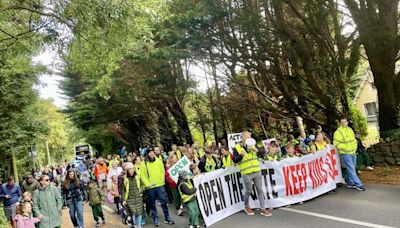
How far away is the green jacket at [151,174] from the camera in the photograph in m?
10.1

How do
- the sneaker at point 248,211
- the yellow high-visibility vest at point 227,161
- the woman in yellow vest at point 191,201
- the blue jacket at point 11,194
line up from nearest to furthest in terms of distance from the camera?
the woman in yellow vest at point 191,201, the sneaker at point 248,211, the yellow high-visibility vest at point 227,161, the blue jacket at point 11,194

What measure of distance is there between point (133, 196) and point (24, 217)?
240 centimetres

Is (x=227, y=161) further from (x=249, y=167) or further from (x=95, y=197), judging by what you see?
(x=95, y=197)

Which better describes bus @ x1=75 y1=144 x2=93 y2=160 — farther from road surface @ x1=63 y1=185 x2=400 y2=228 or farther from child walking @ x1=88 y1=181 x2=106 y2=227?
road surface @ x1=63 y1=185 x2=400 y2=228

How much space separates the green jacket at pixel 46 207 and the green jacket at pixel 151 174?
2.16m

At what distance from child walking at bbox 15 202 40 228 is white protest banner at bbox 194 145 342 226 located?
3.48 metres

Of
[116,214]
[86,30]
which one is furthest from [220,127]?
[86,30]

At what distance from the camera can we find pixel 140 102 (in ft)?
87.5

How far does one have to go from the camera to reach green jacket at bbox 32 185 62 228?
8.48 meters

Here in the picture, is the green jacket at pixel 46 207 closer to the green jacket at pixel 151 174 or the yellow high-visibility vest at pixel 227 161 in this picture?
the green jacket at pixel 151 174

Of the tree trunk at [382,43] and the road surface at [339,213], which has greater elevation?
the tree trunk at [382,43]

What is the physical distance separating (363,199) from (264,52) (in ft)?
25.0

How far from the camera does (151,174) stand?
1012 cm

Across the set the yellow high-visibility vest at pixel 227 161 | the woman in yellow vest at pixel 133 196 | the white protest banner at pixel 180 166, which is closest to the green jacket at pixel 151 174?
the white protest banner at pixel 180 166
